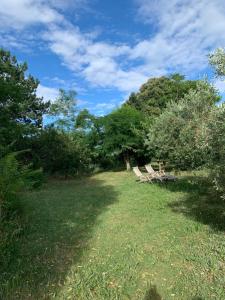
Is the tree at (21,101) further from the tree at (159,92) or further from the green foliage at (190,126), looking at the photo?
the tree at (159,92)

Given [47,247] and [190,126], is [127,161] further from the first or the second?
[47,247]

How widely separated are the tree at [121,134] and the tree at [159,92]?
9.41 meters

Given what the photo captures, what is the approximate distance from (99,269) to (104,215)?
4623 millimetres

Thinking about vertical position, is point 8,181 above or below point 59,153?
below

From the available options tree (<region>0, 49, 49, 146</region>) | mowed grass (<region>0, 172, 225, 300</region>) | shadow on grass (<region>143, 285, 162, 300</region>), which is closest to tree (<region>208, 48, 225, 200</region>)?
mowed grass (<region>0, 172, 225, 300</region>)

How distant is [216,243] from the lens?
7.61 m

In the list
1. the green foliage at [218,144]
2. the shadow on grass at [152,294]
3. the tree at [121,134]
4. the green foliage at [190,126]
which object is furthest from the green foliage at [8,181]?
the tree at [121,134]

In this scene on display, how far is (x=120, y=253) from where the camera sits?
23.9 feet

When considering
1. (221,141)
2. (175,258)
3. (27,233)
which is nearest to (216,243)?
(175,258)

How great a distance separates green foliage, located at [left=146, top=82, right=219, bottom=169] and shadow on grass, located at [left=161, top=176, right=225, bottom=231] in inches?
58.5

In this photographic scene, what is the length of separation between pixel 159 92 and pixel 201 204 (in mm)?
28398

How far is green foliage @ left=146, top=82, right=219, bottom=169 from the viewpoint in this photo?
27.5 ft

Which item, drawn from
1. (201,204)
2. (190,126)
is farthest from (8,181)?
(201,204)

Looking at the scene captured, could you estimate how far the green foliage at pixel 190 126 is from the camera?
8383 millimetres
